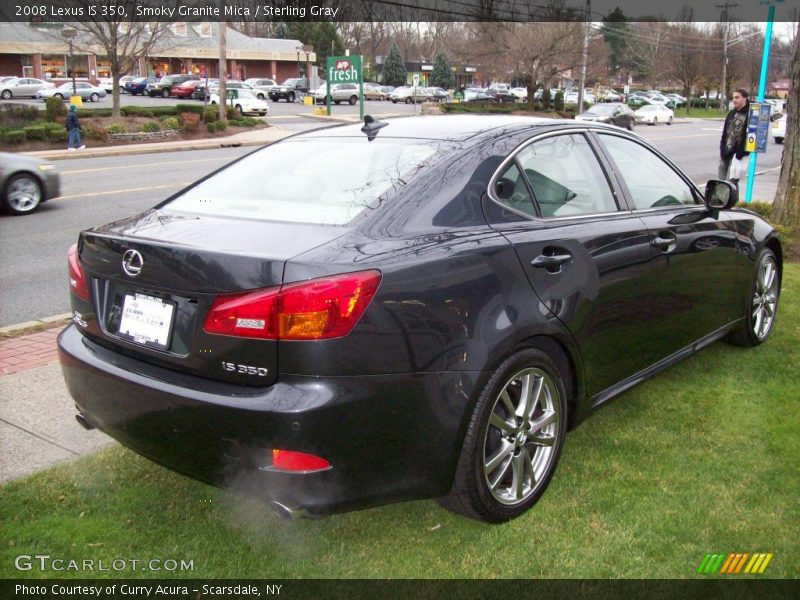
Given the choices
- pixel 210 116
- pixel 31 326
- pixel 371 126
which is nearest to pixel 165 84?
pixel 210 116

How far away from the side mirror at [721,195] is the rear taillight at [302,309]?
285 cm

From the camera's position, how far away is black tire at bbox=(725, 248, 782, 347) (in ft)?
16.8

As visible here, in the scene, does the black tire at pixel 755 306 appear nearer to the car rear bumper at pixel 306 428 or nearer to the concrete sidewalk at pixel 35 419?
the car rear bumper at pixel 306 428

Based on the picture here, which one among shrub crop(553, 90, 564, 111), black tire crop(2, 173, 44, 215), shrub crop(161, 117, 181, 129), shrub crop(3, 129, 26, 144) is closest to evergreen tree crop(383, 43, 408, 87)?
shrub crop(553, 90, 564, 111)

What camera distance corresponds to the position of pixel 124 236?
3.02 metres

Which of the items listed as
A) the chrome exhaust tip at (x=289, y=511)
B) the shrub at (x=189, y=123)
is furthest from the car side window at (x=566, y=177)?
the shrub at (x=189, y=123)

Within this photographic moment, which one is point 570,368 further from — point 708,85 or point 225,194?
point 708,85

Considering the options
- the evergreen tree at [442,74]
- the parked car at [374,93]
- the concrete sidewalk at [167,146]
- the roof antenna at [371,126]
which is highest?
the evergreen tree at [442,74]

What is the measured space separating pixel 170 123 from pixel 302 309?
29292 mm

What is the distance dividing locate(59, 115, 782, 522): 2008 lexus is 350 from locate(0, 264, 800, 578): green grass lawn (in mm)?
233

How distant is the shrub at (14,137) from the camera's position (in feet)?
80.2

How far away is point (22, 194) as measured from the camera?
11.6m

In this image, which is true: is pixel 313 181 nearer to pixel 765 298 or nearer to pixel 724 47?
pixel 765 298

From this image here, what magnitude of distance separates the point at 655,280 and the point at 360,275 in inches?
76.7
